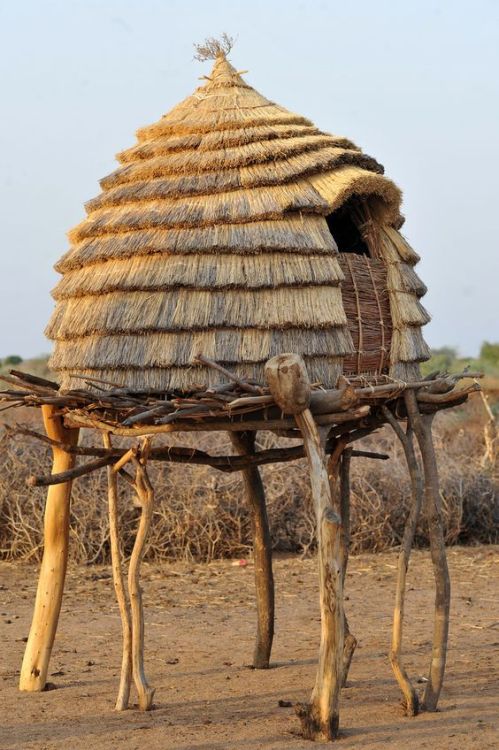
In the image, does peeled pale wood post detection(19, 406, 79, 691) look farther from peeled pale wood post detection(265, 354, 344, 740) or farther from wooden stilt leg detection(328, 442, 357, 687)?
peeled pale wood post detection(265, 354, 344, 740)

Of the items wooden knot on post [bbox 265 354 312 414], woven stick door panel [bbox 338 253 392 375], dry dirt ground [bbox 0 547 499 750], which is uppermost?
woven stick door panel [bbox 338 253 392 375]

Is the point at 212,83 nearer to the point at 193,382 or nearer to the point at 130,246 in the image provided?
the point at 130,246

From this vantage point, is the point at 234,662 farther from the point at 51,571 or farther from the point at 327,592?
the point at 327,592

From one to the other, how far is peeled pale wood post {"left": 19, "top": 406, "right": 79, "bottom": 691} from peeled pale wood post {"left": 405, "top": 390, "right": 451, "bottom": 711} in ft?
8.67

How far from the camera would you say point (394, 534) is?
14180mm

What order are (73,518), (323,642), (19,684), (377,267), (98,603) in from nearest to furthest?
1. (323,642)
2. (377,267)
3. (19,684)
4. (98,603)
5. (73,518)

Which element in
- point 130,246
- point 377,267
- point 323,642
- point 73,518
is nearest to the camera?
point 323,642

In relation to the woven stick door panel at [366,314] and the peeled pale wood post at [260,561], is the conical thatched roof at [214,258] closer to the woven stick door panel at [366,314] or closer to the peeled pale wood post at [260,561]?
the woven stick door panel at [366,314]

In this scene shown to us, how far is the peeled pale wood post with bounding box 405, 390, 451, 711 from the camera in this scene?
22.7 ft

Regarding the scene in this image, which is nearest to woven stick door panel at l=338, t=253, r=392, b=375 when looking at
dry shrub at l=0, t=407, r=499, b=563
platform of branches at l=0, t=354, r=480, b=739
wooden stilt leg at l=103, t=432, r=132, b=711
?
platform of branches at l=0, t=354, r=480, b=739

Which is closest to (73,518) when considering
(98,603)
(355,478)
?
(98,603)

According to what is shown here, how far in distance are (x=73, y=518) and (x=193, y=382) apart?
25.5ft

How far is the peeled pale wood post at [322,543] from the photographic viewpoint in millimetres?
6098

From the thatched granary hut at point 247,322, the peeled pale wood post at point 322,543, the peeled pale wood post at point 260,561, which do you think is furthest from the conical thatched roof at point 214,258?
the peeled pale wood post at point 260,561
